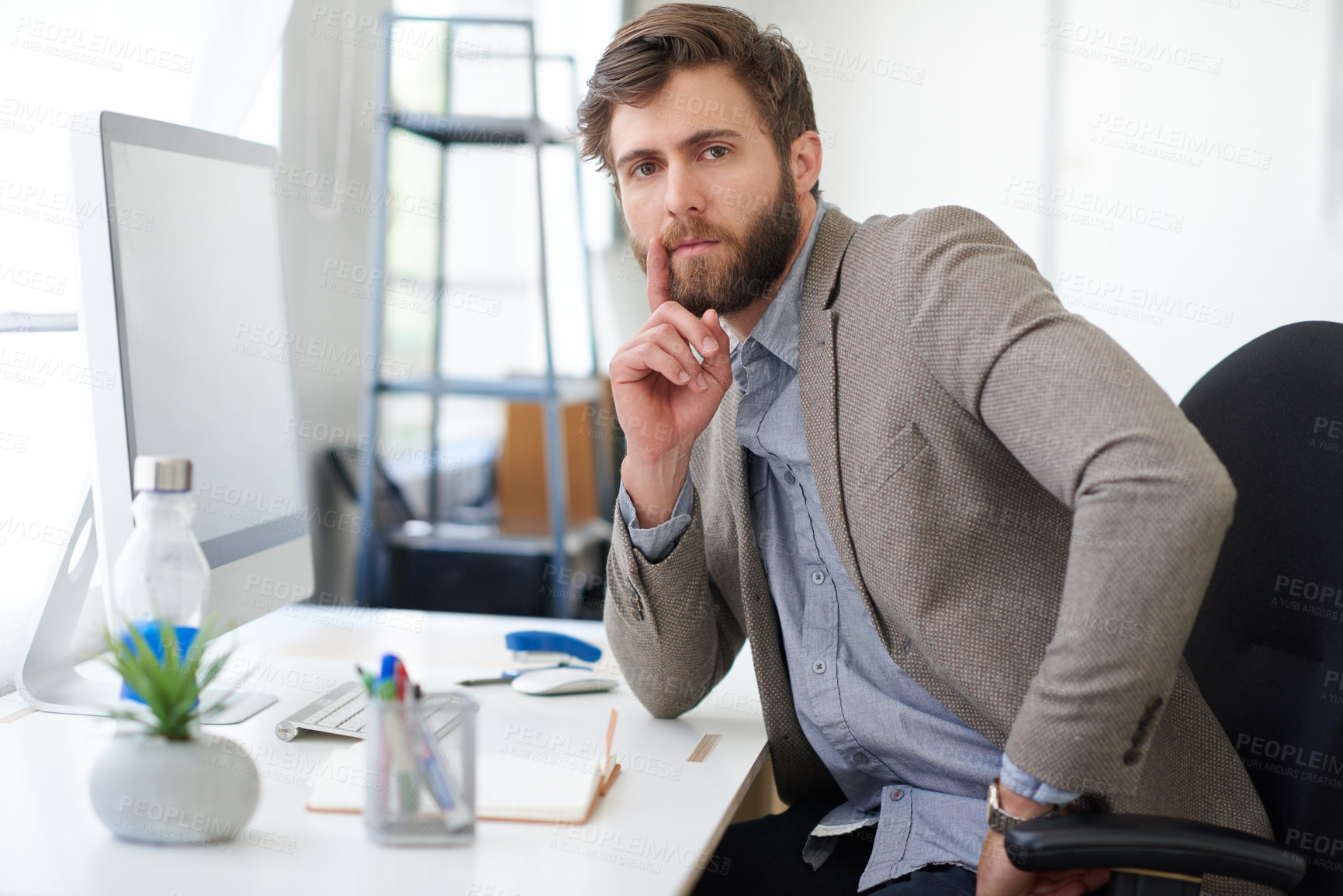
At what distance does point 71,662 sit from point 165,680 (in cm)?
52

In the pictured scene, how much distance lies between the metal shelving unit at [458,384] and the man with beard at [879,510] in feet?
4.82

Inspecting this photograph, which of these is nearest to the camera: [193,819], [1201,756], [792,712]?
Result: [193,819]

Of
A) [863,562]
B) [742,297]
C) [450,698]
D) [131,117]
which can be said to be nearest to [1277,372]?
[863,562]

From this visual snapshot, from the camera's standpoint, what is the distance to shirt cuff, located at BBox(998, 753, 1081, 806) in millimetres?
850

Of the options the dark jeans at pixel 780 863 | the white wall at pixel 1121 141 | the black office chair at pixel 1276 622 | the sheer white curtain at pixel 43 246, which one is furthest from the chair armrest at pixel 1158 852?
the white wall at pixel 1121 141

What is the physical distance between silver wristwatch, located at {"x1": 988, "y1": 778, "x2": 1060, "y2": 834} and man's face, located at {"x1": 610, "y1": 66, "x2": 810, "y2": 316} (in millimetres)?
587

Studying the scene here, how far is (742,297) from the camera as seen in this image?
1.20 m

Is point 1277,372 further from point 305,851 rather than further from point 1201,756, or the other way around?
point 305,851

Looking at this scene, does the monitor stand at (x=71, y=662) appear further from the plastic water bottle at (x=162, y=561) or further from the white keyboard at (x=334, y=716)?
the plastic water bottle at (x=162, y=561)

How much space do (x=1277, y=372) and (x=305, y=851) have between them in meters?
0.95

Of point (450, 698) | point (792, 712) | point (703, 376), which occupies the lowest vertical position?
point (792, 712)

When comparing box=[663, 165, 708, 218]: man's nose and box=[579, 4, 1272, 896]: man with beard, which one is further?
box=[663, 165, 708, 218]: man's nose

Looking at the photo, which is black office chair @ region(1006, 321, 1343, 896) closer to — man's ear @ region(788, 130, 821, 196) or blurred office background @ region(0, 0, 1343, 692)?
man's ear @ region(788, 130, 821, 196)

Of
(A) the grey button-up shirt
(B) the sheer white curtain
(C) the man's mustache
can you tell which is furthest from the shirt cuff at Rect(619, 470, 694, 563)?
(B) the sheer white curtain
